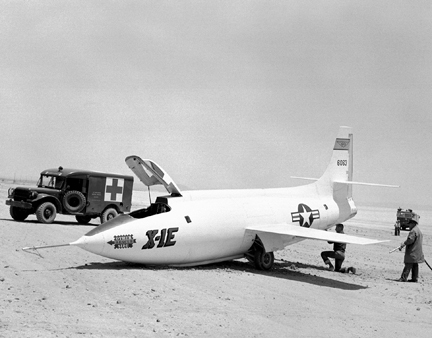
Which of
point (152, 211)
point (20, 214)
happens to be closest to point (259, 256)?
point (152, 211)

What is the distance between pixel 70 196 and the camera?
25141 millimetres

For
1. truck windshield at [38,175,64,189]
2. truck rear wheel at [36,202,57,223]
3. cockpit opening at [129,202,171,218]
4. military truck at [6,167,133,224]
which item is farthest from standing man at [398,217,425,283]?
truck windshield at [38,175,64,189]

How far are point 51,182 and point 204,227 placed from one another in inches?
534

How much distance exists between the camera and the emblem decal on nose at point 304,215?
17.1 m

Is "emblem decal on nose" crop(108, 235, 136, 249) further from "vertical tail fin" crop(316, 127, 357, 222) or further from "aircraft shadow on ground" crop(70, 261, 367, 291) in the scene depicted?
"vertical tail fin" crop(316, 127, 357, 222)

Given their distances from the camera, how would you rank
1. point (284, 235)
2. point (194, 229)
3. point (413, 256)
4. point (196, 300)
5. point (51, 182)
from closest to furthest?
point (196, 300), point (194, 229), point (284, 235), point (413, 256), point (51, 182)

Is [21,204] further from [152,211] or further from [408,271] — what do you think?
[408,271]

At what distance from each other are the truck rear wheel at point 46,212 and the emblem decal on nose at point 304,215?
1192cm

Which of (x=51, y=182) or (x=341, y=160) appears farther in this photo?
(x=51, y=182)

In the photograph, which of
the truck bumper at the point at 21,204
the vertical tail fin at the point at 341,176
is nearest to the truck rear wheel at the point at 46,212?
the truck bumper at the point at 21,204

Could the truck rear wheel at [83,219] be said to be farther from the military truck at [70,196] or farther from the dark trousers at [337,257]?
the dark trousers at [337,257]

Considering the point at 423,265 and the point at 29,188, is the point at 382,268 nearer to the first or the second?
the point at 423,265

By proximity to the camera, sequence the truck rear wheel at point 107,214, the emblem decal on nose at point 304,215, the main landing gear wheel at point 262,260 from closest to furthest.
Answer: the main landing gear wheel at point 262,260
the emblem decal on nose at point 304,215
the truck rear wheel at point 107,214

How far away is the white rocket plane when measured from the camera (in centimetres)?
1312
